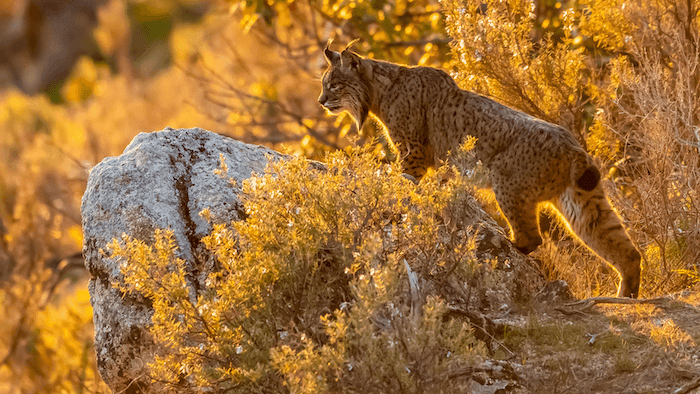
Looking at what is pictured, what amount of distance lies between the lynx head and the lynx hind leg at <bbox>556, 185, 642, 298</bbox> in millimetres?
2239

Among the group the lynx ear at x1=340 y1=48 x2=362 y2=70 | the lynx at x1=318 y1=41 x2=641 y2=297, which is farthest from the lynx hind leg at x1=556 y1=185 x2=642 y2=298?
the lynx ear at x1=340 y1=48 x2=362 y2=70

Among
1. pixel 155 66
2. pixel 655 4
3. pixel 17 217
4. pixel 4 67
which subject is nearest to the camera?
pixel 655 4

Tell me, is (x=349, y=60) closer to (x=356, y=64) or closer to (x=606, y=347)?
(x=356, y=64)

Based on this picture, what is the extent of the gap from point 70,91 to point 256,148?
1059 inches

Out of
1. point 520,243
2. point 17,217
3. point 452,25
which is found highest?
point 17,217

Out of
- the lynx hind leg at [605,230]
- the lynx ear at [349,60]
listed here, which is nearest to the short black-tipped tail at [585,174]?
the lynx hind leg at [605,230]

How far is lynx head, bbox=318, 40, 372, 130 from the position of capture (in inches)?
270

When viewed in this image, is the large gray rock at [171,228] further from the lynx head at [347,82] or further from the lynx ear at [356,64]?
the lynx ear at [356,64]

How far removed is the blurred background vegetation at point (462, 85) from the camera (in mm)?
6168

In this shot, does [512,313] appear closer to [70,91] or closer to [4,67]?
[70,91]

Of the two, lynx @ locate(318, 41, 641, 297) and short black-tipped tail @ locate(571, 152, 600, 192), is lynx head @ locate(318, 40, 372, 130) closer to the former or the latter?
lynx @ locate(318, 41, 641, 297)

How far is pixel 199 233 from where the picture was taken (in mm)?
5188

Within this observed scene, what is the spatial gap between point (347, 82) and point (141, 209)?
2.52 m

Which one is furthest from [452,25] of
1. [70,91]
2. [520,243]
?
[70,91]
